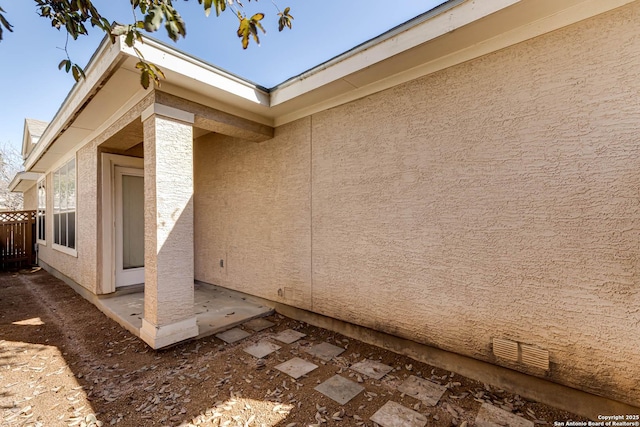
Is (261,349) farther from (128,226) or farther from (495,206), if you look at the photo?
(128,226)

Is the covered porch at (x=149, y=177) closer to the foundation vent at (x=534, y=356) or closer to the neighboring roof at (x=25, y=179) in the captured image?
the foundation vent at (x=534, y=356)

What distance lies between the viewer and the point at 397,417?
260 centimetres

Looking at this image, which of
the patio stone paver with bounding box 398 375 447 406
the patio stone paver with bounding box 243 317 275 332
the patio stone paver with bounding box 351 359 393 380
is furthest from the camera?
the patio stone paver with bounding box 243 317 275 332

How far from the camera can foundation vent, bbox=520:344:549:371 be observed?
2746 millimetres

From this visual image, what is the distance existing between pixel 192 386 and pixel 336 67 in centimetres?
426

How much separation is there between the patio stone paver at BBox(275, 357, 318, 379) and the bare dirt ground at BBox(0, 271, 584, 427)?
0.08m

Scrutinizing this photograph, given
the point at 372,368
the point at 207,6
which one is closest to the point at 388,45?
the point at 207,6

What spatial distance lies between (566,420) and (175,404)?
366 cm

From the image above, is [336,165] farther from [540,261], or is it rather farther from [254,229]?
[540,261]

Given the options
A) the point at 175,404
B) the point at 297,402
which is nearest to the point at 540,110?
the point at 297,402

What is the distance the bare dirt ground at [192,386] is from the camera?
2.61m

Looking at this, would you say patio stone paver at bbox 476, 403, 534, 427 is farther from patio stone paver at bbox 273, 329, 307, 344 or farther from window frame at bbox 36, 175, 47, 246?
window frame at bbox 36, 175, 47, 246

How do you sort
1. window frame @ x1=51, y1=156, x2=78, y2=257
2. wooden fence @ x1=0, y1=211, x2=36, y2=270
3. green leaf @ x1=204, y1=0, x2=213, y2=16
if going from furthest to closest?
wooden fence @ x1=0, y1=211, x2=36, y2=270 < window frame @ x1=51, y1=156, x2=78, y2=257 < green leaf @ x1=204, y1=0, x2=213, y2=16

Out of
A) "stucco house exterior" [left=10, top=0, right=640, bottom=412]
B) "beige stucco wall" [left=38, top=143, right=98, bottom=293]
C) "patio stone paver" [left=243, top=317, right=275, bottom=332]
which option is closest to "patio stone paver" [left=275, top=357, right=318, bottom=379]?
"stucco house exterior" [left=10, top=0, right=640, bottom=412]
